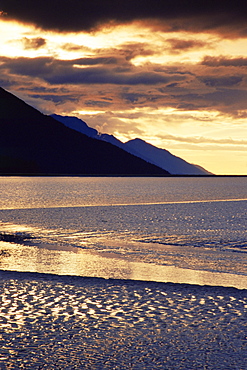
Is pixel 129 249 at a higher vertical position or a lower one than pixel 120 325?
lower

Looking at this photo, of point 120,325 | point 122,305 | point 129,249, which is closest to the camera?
point 120,325

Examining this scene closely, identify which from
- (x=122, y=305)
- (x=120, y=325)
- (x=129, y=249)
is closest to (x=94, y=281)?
(x=122, y=305)

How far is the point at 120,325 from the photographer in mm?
10156

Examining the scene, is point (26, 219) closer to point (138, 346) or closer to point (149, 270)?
point (149, 270)

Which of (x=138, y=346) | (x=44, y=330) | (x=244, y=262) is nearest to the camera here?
(x=138, y=346)

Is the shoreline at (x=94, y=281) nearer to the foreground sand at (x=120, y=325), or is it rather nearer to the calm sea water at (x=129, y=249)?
the foreground sand at (x=120, y=325)

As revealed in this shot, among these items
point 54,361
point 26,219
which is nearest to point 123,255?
point 54,361

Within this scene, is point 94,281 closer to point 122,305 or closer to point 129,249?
point 122,305

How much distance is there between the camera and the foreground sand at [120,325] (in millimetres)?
8164

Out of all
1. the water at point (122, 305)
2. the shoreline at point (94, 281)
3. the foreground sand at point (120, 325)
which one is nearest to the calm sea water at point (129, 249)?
the water at point (122, 305)

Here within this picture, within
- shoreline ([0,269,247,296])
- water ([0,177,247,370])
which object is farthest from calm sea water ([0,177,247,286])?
shoreline ([0,269,247,296])

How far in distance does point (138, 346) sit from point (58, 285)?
19.1 ft

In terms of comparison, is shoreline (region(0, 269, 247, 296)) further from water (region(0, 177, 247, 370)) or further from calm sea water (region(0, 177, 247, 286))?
calm sea water (region(0, 177, 247, 286))

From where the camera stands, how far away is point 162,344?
8977 mm
